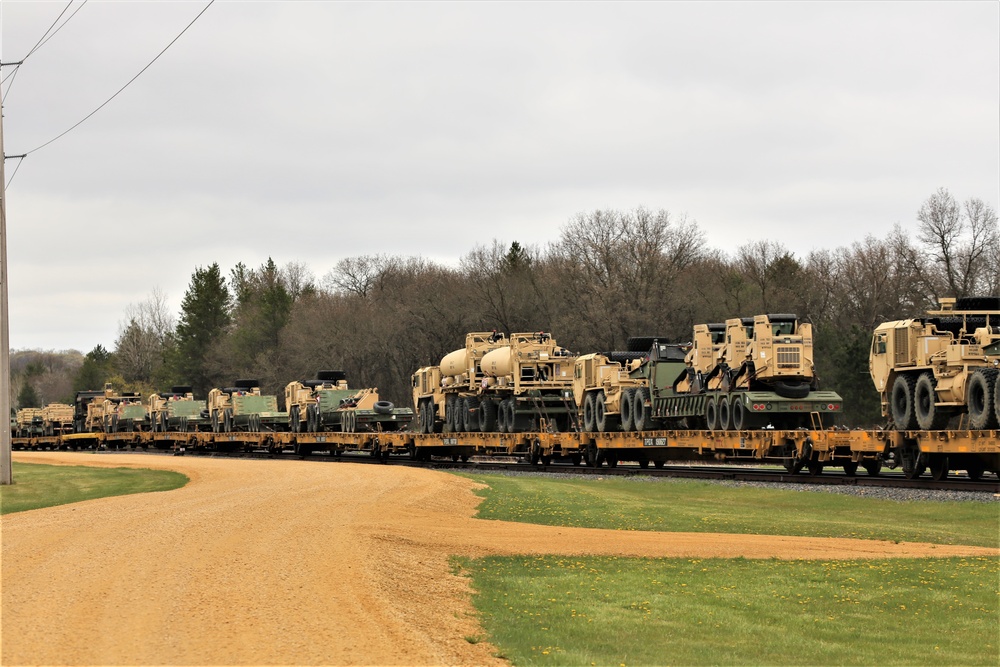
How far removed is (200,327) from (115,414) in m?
45.7

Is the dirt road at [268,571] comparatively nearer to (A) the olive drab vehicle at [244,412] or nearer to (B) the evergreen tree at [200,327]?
(A) the olive drab vehicle at [244,412]

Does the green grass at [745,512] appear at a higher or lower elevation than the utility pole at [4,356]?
lower

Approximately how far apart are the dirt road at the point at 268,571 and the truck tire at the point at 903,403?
1029cm

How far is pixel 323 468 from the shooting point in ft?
118

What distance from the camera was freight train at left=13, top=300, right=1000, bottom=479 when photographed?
88.9 feet

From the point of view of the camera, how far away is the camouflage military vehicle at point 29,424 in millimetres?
96000

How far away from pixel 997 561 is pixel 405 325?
75.8 metres

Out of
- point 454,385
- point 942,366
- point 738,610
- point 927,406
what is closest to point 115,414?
point 454,385

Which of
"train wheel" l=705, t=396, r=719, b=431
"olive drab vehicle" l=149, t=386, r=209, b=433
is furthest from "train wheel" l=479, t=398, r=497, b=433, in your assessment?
"olive drab vehicle" l=149, t=386, r=209, b=433

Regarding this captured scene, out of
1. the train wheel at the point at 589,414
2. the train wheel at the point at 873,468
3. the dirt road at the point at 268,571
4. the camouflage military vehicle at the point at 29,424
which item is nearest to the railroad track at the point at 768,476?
the train wheel at the point at 873,468

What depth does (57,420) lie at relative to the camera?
306 feet

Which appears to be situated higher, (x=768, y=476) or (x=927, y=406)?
(x=927, y=406)

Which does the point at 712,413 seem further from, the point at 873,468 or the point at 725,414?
the point at 873,468

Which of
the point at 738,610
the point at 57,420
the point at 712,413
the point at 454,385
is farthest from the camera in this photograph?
the point at 57,420
